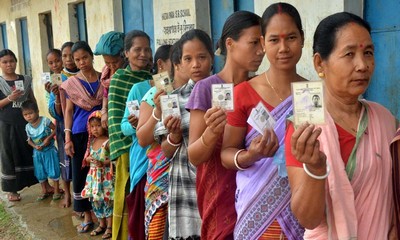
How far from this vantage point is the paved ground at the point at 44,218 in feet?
14.9

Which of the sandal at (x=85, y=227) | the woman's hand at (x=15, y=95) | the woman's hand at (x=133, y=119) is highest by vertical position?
the woman's hand at (x=15, y=95)

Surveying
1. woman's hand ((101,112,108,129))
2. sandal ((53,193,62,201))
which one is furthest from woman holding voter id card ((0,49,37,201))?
woman's hand ((101,112,108,129))

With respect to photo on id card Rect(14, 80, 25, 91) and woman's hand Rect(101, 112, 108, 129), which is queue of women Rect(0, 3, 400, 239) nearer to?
woman's hand Rect(101, 112, 108, 129)

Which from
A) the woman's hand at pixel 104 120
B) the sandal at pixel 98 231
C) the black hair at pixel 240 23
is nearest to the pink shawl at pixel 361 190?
the black hair at pixel 240 23

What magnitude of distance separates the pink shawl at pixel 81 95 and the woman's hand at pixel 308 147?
323 centimetres

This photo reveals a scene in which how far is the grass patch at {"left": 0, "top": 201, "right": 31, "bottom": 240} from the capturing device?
4.59m

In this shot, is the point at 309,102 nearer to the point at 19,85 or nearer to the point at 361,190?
the point at 361,190

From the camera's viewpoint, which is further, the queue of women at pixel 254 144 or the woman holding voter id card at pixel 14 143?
the woman holding voter id card at pixel 14 143

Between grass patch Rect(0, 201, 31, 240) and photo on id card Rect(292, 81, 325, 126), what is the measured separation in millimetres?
4084

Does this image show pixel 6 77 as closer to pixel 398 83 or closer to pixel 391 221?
pixel 398 83

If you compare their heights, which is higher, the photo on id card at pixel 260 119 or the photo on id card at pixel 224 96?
the photo on id card at pixel 224 96

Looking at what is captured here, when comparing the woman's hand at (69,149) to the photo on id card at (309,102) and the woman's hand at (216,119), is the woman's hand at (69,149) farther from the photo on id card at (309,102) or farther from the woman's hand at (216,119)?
the photo on id card at (309,102)

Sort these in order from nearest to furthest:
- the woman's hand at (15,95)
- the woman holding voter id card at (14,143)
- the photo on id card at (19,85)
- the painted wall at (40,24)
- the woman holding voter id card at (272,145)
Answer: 1. the woman holding voter id card at (272,145)
2. the photo on id card at (19,85)
3. the woman's hand at (15,95)
4. the woman holding voter id card at (14,143)
5. the painted wall at (40,24)

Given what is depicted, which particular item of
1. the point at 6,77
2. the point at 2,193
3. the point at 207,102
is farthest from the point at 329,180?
the point at 2,193
